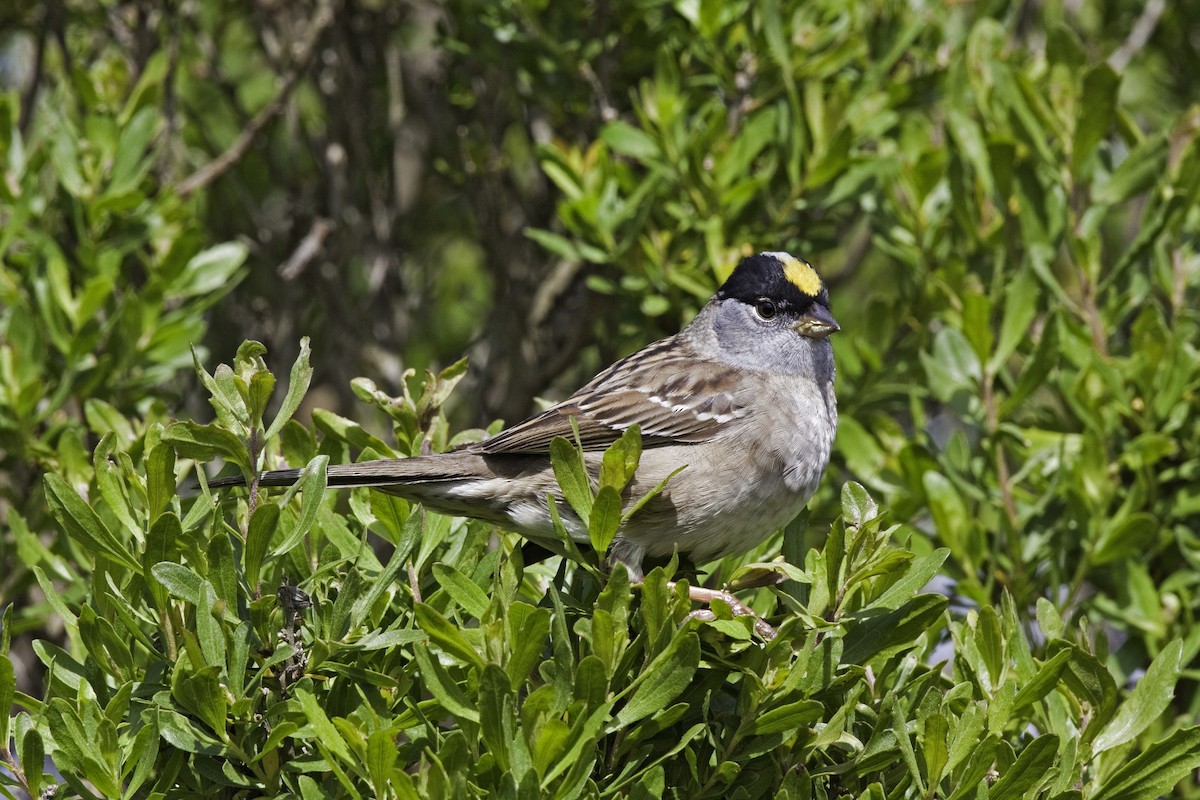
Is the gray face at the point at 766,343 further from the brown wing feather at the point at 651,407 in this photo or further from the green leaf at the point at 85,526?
the green leaf at the point at 85,526

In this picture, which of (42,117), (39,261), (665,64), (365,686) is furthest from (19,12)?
(365,686)

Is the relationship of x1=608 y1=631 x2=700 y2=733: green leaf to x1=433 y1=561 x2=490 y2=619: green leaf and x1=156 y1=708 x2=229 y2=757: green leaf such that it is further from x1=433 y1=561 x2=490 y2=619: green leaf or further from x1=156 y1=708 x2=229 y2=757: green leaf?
x1=156 y1=708 x2=229 y2=757: green leaf

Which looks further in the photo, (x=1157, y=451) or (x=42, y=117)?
(x=42, y=117)

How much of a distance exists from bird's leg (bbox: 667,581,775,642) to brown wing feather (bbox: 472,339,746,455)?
65cm

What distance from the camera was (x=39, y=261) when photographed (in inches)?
162

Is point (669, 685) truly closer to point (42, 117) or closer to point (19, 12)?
point (42, 117)

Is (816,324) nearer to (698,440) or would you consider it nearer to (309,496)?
(698,440)

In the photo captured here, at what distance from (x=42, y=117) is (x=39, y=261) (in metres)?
0.59

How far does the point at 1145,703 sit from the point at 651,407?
5.16 feet

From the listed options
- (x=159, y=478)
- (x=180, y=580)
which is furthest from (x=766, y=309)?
(x=180, y=580)

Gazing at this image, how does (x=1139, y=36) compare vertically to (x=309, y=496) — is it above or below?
above

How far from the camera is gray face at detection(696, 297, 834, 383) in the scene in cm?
395

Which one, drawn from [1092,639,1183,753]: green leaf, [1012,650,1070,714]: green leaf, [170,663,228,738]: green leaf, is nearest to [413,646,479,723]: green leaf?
[170,663,228,738]: green leaf

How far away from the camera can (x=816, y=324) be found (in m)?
3.95
